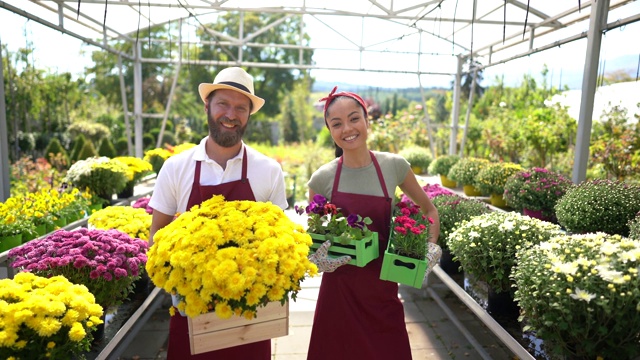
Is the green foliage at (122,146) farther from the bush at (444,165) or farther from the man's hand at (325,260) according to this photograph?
the man's hand at (325,260)

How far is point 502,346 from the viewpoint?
3322 mm

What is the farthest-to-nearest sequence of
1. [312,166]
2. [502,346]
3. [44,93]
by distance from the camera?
[44,93]
[312,166]
[502,346]

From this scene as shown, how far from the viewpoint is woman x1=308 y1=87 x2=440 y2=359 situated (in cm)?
223

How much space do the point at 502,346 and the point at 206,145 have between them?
2.78 metres

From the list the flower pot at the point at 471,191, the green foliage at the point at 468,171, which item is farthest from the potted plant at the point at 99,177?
the flower pot at the point at 471,191

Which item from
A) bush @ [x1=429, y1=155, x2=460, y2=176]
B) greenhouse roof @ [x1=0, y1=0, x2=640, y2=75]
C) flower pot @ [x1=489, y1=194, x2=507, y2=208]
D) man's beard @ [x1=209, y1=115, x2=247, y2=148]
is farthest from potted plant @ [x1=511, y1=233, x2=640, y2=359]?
bush @ [x1=429, y1=155, x2=460, y2=176]

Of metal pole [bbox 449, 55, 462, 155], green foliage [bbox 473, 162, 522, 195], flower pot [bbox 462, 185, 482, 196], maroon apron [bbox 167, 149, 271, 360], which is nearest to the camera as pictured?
maroon apron [bbox 167, 149, 271, 360]

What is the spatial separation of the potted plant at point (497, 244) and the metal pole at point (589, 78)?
1944 millimetres

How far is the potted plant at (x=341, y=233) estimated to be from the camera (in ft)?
6.44

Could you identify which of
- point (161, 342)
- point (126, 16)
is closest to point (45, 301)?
point (161, 342)

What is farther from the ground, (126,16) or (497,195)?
(126,16)

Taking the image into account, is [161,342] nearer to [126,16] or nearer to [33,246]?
[33,246]

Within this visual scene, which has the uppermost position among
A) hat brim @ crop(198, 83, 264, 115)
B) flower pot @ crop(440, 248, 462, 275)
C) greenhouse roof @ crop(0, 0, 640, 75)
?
greenhouse roof @ crop(0, 0, 640, 75)

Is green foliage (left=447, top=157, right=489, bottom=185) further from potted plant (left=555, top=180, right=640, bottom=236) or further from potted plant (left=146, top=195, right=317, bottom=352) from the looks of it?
potted plant (left=146, top=195, right=317, bottom=352)
